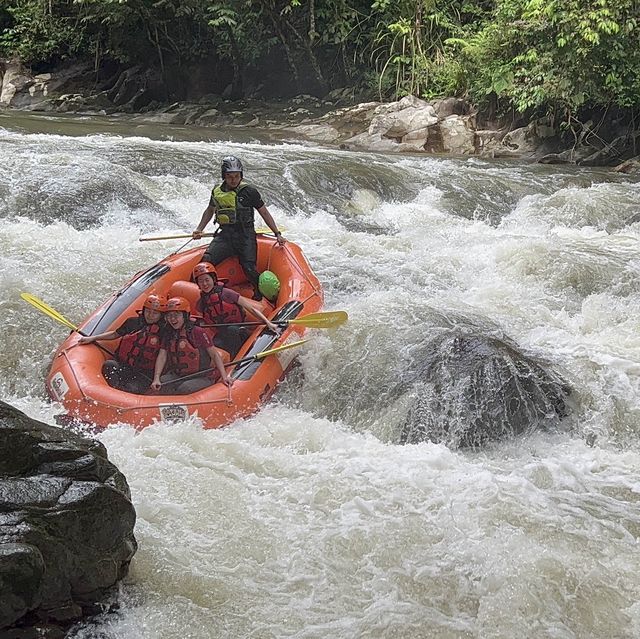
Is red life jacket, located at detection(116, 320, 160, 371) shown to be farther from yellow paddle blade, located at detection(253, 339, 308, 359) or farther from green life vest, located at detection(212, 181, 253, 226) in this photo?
green life vest, located at detection(212, 181, 253, 226)

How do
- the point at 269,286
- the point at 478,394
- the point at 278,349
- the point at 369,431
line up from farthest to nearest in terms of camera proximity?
the point at 269,286, the point at 278,349, the point at 478,394, the point at 369,431

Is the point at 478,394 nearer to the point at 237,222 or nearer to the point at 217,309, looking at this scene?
the point at 217,309

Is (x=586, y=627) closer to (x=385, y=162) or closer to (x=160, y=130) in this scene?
(x=385, y=162)

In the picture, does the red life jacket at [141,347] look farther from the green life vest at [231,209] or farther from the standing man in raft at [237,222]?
the green life vest at [231,209]

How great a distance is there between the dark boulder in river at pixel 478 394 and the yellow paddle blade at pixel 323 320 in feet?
1.92

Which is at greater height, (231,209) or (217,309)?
(231,209)

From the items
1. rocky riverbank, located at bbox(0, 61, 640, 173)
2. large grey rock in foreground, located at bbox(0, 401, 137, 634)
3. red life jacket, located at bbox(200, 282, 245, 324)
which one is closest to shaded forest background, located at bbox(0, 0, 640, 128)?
rocky riverbank, located at bbox(0, 61, 640, 173)

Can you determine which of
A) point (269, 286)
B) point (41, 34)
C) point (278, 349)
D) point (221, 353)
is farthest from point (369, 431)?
point (41, 34)

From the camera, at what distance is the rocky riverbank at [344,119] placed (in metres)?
11.4

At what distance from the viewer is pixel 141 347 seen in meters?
4.48

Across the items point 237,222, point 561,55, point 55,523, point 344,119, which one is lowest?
point 55,523

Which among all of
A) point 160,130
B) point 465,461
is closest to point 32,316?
point 465,461

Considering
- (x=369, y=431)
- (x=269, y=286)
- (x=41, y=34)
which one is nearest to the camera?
(x=369, y=431)

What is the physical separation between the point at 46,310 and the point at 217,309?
105cm
